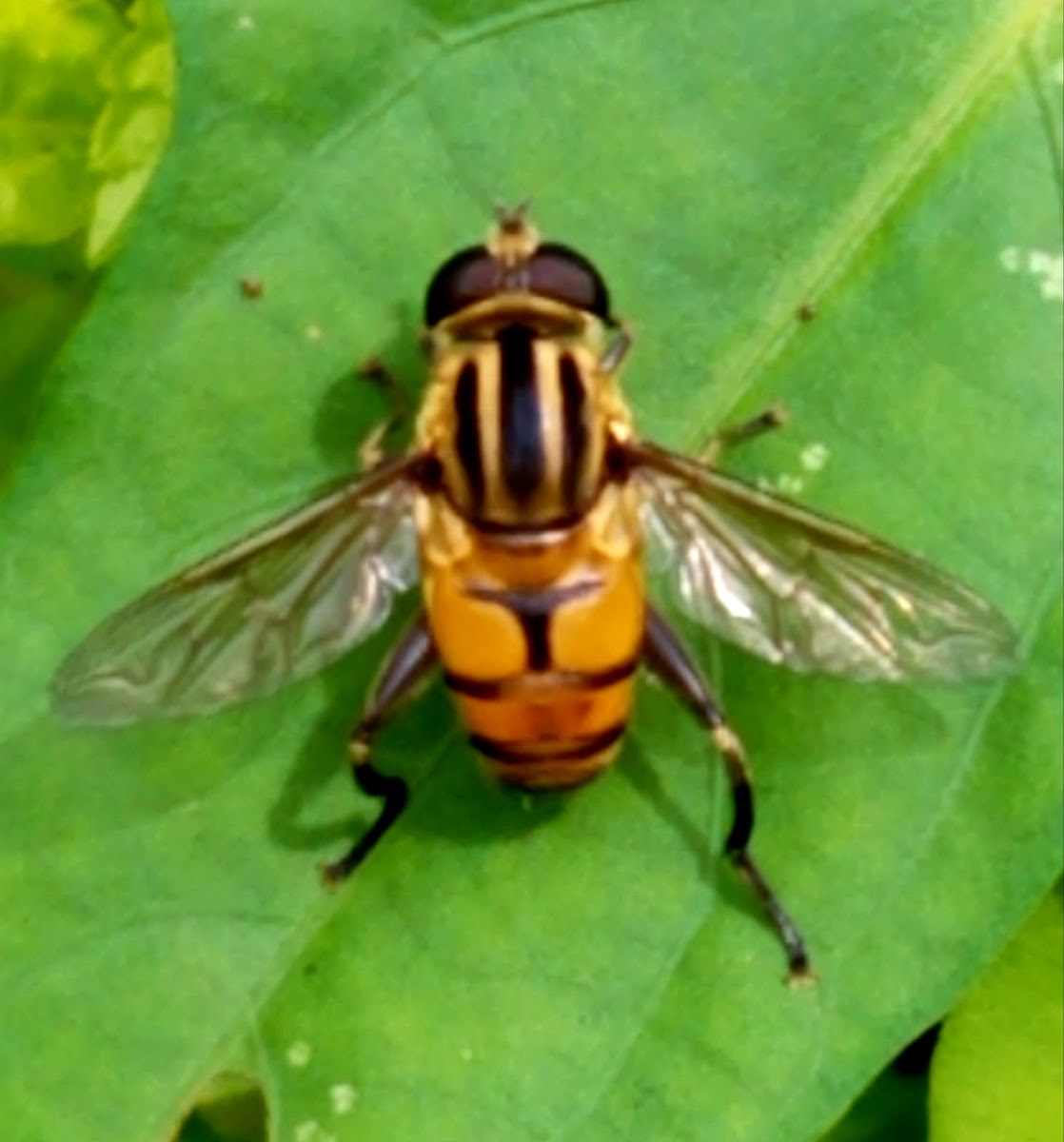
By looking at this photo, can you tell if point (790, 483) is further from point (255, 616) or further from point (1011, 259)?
point (255, 616)

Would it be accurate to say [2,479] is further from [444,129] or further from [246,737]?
[444,129]

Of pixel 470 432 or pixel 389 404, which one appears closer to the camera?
pixel 470 432

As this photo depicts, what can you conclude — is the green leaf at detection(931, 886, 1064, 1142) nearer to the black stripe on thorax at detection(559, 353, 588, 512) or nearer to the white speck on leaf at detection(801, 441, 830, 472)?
the white speck on leaf at detection(801, 441, 830, 472)

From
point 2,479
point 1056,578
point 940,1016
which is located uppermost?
point 1056,578

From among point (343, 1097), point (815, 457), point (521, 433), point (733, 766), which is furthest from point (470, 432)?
point (343, 1097)

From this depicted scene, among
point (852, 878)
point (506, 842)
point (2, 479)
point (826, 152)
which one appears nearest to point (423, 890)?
point (506, 842)

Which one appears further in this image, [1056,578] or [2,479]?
[2,479]
